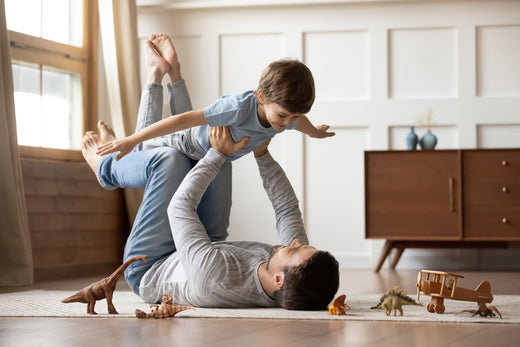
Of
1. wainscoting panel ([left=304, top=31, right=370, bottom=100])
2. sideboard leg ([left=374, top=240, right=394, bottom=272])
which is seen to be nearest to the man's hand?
sideboard leg ([left=374, top=240, right=394, bottom=272])

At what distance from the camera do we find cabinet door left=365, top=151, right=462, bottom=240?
4.25 meters

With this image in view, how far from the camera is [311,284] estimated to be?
7.11 ft

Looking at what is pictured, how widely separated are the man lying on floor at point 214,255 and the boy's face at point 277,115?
0.13 metres

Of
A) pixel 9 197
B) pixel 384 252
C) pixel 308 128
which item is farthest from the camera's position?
pixel 384 252

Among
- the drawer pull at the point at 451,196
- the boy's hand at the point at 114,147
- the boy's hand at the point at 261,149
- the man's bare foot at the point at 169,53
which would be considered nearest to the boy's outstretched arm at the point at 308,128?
the boy's hand at the point at 261,149

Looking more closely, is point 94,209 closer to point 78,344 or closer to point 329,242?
point 329,242

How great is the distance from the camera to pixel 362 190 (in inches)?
186

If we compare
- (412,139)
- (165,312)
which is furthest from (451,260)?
(165,312)

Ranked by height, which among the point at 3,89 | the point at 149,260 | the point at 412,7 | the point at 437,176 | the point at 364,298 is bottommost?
the point at 364,298

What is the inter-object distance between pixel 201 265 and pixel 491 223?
8.21 ft

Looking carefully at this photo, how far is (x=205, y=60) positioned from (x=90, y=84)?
0.78m

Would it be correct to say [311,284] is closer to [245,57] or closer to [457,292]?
[457,292]

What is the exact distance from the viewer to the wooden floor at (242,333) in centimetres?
170

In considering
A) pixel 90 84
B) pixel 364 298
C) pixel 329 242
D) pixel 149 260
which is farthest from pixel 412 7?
pixel 149 260
